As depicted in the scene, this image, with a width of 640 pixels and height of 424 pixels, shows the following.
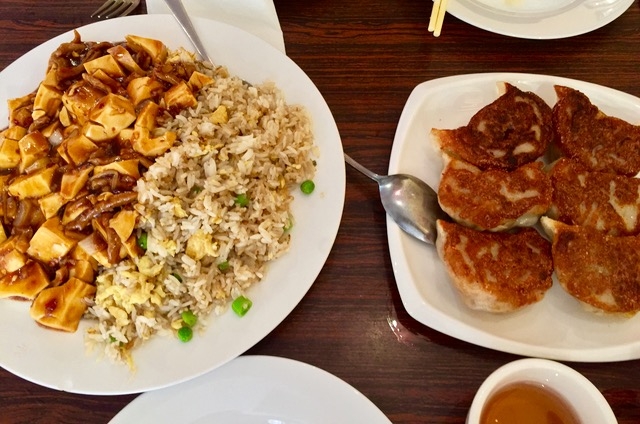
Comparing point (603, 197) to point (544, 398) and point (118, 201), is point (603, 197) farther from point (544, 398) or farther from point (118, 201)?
point (118, 201)

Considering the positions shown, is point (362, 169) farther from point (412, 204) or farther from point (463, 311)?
point (463, 311)

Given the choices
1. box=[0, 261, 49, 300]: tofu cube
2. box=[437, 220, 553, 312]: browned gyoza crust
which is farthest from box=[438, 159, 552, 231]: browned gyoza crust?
box=[0, 261, 49, 300]: tofu cube

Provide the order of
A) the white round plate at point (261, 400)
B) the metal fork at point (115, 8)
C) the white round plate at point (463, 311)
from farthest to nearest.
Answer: the metal fork at point (115, 8), the white round plate at point (463, 311), the white round plate at point (261, 400)

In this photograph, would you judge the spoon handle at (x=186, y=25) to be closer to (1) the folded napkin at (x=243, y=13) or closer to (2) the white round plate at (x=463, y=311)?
(1) the folded napkin at (x=243, y=13)

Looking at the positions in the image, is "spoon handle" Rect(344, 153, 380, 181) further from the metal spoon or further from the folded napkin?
the folded napkin

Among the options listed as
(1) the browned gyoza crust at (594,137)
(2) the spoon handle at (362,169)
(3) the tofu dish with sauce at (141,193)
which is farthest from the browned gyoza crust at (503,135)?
(3) the tofu dish with sauce at (141,193)

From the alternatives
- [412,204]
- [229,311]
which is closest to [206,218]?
Result: [229,311]
